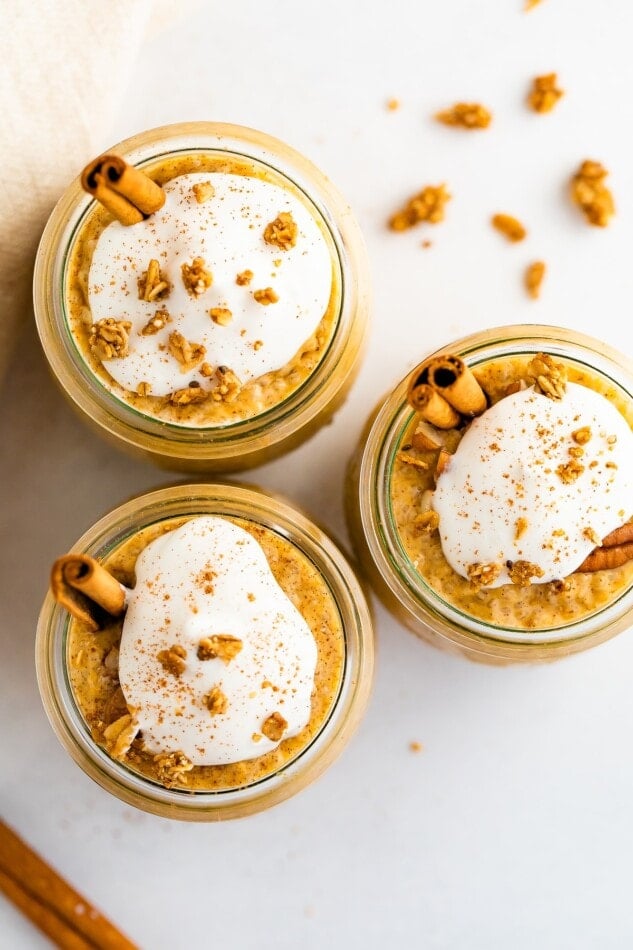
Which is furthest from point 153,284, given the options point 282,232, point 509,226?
point 509,226

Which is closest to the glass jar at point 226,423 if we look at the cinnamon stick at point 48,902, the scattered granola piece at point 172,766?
the scattered granola piece at point 172,766

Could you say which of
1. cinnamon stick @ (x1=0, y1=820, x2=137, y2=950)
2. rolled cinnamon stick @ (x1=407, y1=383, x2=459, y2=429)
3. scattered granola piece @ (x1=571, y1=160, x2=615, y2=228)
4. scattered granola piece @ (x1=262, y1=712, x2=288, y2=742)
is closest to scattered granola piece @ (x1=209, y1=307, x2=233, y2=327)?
rolled cinnamon stick @ (x1=407, y1=383, x2=459, y2=429)

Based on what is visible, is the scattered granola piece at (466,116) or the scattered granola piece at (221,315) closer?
the scattered granola piece at (221,315)

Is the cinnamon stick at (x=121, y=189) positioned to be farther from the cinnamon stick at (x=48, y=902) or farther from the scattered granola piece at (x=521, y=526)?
the cinnamon stick at (x=48, y=902)

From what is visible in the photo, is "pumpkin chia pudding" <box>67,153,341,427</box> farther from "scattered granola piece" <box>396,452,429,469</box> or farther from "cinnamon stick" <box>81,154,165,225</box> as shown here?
"scattered granola piece" <box>396,452,429,469</box>

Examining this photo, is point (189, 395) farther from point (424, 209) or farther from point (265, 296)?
point (424, 209)

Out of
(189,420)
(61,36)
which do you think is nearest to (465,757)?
(189,420)

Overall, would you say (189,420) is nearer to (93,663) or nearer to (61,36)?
(93,663)
